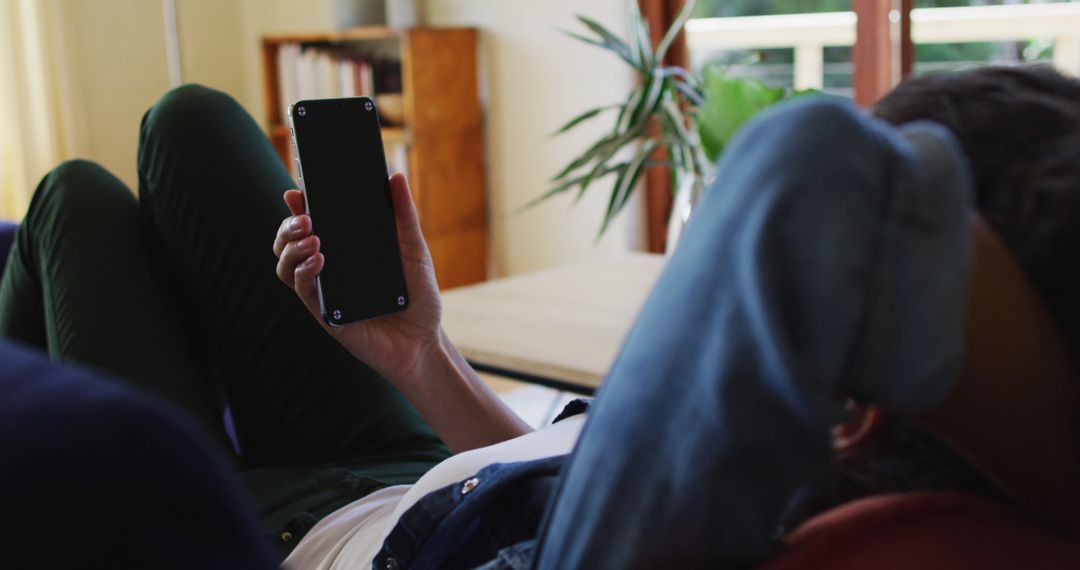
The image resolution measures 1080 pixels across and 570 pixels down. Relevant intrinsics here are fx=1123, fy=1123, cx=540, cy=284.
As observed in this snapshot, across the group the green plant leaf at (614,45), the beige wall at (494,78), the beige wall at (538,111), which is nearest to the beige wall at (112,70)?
the beige wall at (494,78)

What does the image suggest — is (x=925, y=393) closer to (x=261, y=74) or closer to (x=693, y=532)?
(x=693, y=532)

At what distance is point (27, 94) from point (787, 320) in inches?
146

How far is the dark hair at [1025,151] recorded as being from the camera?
0.45 m

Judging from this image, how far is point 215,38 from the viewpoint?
4215 mm

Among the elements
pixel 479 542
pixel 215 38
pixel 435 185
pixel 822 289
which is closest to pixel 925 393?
pixel 822 289

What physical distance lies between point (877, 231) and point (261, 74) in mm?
3932

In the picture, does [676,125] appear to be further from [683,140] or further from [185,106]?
[185,106]

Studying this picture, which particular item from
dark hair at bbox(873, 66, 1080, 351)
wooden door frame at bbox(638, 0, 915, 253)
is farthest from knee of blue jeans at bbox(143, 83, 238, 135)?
wooden door frame at bbox(638, 0, 915, 253)

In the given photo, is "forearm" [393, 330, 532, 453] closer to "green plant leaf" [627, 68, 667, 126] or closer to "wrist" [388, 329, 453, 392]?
"wrist" [388, 329, 453, 392]

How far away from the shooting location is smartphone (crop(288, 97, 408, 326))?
3.51 feet

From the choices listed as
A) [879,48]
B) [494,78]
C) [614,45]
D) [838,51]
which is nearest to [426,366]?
[614,45]

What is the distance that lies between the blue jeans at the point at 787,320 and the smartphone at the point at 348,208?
0.67 meters

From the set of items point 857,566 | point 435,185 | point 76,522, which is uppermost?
point 76,522

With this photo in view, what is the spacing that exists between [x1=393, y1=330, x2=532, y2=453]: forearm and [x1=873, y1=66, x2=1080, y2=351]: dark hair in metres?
0.61
